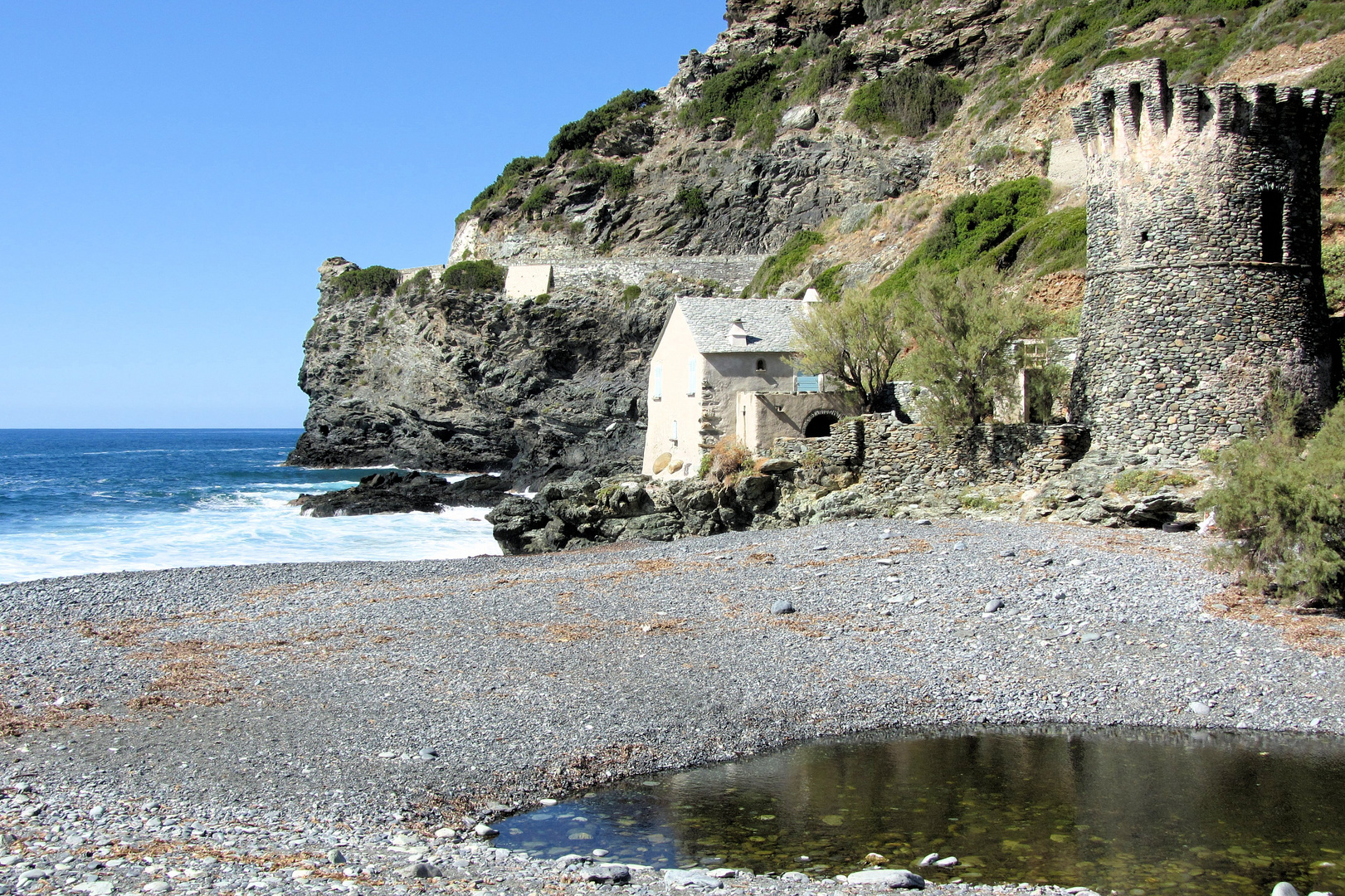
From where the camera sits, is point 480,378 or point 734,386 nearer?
point 734,386

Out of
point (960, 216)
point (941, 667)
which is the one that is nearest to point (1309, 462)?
point (941, 667)

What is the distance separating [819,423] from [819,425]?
0.05 m

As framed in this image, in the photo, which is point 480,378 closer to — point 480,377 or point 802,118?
point 480,377

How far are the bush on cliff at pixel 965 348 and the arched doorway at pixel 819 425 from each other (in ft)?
14.3

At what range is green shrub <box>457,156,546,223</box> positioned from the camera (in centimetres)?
6888

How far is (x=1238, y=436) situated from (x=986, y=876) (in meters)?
14.8

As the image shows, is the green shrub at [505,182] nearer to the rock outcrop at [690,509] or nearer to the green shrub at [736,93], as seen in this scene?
the green shrub at [736,93]

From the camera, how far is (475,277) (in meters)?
61.9

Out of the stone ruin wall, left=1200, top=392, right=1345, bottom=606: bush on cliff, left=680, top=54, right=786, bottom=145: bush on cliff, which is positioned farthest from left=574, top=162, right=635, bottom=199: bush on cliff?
left=1200, top=392, right=1345, bottom=606: bush on cliff

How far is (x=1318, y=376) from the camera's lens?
18766 millimetres

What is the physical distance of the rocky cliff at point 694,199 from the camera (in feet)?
141

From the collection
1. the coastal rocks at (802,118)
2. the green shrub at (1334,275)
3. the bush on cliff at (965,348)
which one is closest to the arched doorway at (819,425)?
the bush on cliff at (965,348)

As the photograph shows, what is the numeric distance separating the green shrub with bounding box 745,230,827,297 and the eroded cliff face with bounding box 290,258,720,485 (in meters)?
5.11

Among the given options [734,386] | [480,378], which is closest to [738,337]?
[734,386]
